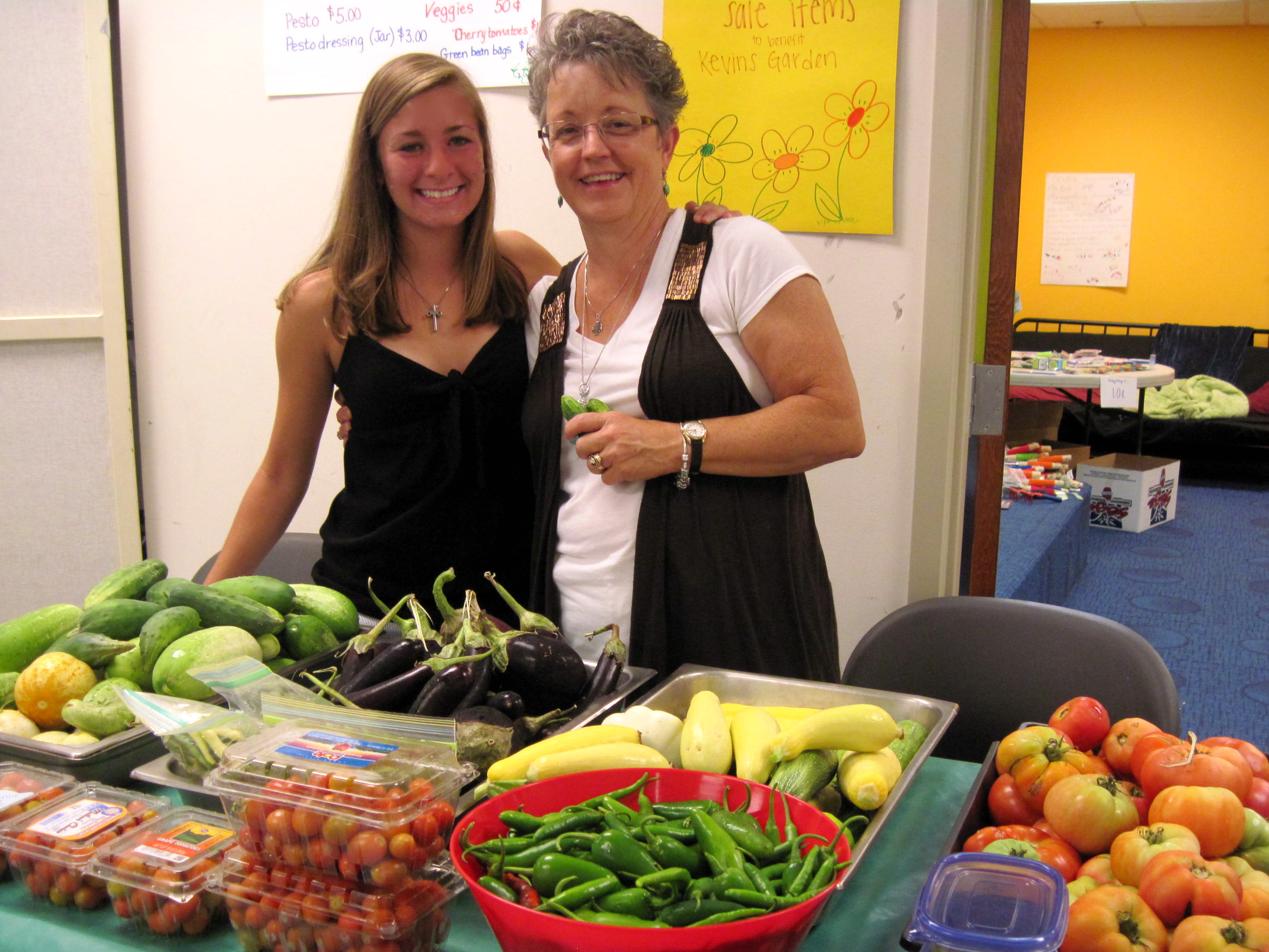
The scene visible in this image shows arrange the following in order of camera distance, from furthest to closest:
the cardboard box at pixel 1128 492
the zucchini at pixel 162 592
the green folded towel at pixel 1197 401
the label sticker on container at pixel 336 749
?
the green folded towel at pixel 1197 401 → the cardboard box at pixel 1128 492 → the zucchini at pixel 162 592 → the label sticker on container at pixel 336 749

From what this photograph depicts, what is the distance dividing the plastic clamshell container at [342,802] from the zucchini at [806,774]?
324mm

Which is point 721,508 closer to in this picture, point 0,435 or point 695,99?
point 695,99

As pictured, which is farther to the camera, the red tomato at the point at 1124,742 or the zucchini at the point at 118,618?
the zucchini at the point at 118,618

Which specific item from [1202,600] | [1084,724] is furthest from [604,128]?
[1202,600]

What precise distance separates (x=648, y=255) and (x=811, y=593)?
61 centimetres

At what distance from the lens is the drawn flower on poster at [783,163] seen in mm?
2191

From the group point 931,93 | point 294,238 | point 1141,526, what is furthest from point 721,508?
point 1141,526

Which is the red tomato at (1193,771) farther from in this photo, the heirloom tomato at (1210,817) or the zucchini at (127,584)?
the zucchini at (127,584)

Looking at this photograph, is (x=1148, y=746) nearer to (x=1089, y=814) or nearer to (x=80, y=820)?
(x=1089, y=814)

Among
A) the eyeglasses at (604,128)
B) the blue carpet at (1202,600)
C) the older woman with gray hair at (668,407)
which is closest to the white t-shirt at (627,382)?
the older woman with gray hair at (668,407)

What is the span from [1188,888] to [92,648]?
125 centimetres

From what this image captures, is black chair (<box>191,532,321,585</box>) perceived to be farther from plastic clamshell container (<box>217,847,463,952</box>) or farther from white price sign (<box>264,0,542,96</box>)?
plastic clamshell container (<box>217,847,463,952</box>)

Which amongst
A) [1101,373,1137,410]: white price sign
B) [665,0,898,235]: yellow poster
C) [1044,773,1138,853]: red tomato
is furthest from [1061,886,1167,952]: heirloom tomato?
[1101,373,1137,410]: white price sign

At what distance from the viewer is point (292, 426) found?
198 centimetres
